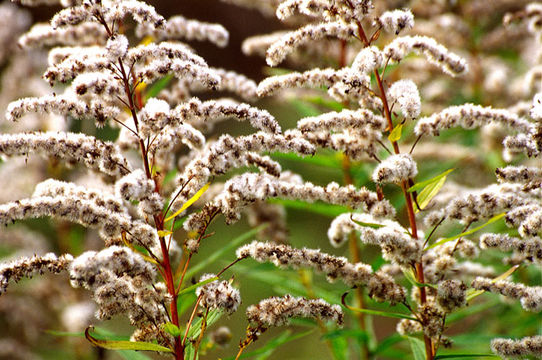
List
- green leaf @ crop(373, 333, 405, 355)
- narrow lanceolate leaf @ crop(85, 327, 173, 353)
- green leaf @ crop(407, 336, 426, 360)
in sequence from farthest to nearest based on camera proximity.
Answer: green leaf @ crop(373, 333, 405, 355), green leaf @ crop(407, 336, 426, 360), narrow lanceolate leaf @ crop(85, 327, 173, 353)

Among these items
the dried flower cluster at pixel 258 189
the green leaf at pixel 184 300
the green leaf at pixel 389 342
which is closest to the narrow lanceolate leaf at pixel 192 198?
the dried flower cluster at pixel 258 189

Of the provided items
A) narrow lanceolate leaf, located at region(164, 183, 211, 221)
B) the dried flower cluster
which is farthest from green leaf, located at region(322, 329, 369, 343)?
narrow lanceolate leaf, located at region(164, 183, 211, 221)

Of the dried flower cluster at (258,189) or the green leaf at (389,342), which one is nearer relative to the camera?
the dried flower cluster at (258,189)

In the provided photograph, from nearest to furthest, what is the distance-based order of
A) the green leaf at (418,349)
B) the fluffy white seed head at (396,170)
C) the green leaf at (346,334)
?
1. the fluffy white seed head at (396,170)
2. the green leaf at (418,349)
3. the green leaf at (346,334)

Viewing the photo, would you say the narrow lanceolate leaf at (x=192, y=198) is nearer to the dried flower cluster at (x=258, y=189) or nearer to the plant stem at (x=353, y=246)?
the dried flower cluster at (x=258, y=189)

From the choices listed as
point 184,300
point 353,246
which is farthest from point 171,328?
point 353,246

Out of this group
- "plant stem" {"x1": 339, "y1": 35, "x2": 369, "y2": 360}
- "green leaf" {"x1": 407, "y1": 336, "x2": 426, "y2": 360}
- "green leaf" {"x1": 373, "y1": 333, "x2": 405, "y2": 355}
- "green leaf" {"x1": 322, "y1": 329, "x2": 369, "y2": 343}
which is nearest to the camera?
"green leaf" {"x1": 407, "y1": 336, "x2": 426, "y2": 360}

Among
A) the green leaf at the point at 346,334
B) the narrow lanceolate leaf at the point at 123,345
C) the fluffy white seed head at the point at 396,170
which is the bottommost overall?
the narrow lanceolate leaf at the point at 123,345

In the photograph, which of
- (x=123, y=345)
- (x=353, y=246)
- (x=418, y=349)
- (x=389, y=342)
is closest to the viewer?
(x=123, y=345)

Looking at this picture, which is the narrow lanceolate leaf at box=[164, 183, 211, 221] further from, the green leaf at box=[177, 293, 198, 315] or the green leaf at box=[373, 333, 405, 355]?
the green leaf at box=[373, 333, 405, 355]

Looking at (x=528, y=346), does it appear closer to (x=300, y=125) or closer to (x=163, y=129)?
(x=300, y=125)

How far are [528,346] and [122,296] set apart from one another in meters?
1.28

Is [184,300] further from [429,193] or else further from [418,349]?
[429,193]

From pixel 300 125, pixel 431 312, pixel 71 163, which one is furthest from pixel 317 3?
pixel 71 163
